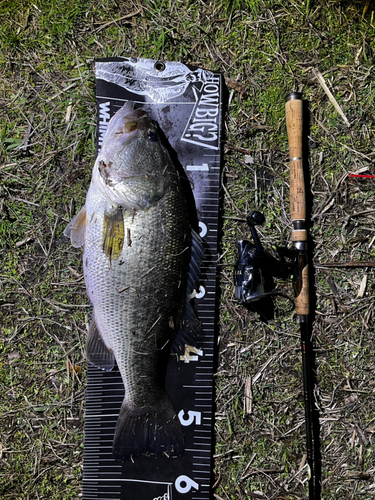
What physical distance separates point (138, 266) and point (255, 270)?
2.46ft

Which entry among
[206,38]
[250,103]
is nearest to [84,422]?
[250,103]

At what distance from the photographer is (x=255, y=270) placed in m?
2.36

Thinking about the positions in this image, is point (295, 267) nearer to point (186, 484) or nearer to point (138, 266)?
point (138, 266)

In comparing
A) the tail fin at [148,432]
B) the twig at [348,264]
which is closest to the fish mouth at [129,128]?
the twig at [348,264]

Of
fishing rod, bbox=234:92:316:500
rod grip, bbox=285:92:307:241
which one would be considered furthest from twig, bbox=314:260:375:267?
rod grip, bbox=285:92:307:241

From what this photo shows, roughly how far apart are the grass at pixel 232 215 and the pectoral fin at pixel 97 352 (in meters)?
0.20

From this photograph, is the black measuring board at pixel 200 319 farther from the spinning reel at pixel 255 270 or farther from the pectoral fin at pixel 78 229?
the pectoral fin at pixel 78 229

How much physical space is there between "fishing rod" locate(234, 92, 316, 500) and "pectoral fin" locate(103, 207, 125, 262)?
0.80 m

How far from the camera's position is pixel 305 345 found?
7.88ft

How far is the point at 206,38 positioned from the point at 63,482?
324 cm

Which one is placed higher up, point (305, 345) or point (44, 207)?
point (44, 207)

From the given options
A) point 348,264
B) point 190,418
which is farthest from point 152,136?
Result: point 190,418

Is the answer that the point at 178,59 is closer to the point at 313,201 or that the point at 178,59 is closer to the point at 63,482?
the point at 313,201

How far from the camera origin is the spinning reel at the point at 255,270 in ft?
7.60
